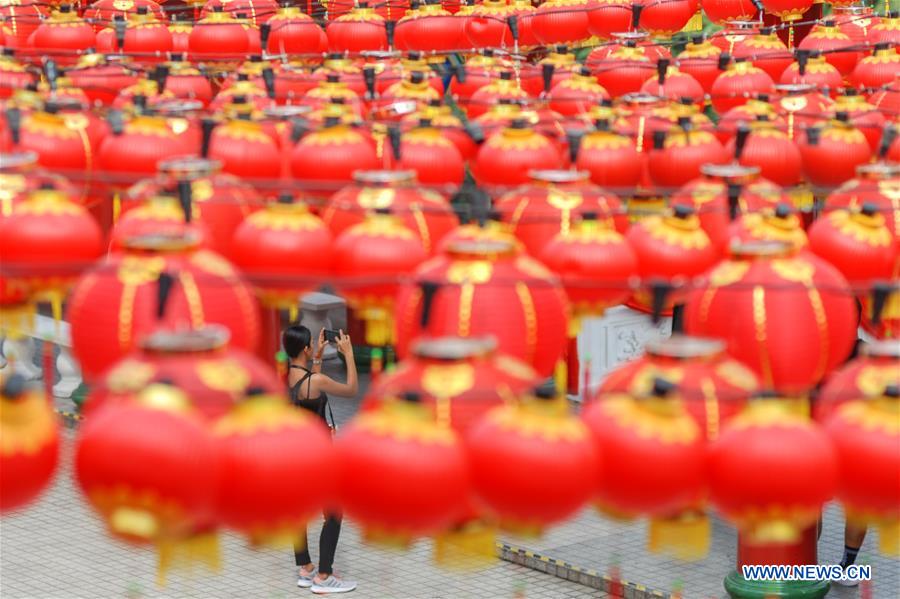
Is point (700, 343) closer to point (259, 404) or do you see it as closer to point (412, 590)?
point (259, 404)

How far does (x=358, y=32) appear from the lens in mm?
20141

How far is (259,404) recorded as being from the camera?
927cm

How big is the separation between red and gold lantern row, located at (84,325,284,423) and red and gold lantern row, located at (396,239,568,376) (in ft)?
4.13

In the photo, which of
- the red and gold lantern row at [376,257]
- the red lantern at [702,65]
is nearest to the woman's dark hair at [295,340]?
the red and gold lantern row at [376,257]

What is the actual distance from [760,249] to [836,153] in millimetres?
3953

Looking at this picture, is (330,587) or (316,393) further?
(330,587)

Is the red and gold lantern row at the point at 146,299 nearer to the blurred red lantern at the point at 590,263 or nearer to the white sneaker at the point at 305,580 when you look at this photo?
the blurred red lantern at the point at 590,263

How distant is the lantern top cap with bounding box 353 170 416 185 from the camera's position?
1233 cm

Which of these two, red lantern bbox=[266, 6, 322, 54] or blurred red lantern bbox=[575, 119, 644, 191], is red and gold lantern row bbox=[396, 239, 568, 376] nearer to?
blurred red lantern bbox=[575, 119, 644, 191]

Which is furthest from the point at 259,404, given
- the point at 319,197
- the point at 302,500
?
the point at 319,197

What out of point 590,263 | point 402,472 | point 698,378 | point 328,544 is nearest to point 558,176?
point 590,263

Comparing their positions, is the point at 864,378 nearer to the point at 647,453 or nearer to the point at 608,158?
the point at 647,453

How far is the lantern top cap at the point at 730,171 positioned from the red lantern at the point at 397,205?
180 cm

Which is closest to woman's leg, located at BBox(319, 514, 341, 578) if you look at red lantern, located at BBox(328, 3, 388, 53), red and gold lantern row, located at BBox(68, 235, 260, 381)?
red lantern, located at BBox(328, 3, 388, 53)
